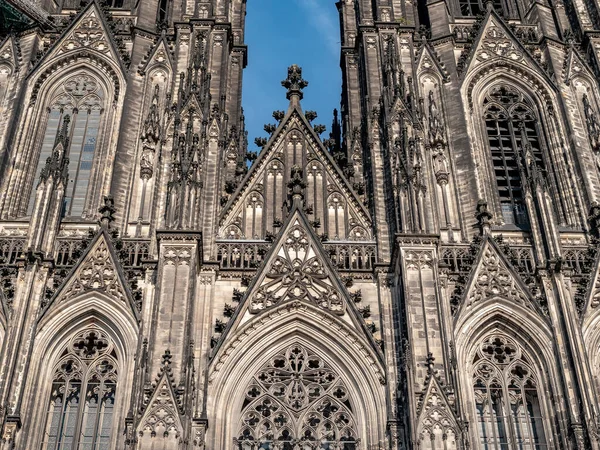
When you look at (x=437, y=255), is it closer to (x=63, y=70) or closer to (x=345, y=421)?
(x=345, y=421)

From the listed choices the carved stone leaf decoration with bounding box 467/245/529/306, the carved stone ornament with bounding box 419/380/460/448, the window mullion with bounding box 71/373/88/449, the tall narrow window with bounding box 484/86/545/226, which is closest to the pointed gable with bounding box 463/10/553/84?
the tall narrow window with bounding box 484/86/545/226

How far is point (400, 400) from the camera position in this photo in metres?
20.8

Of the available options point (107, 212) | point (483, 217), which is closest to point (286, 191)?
point (107, 212)

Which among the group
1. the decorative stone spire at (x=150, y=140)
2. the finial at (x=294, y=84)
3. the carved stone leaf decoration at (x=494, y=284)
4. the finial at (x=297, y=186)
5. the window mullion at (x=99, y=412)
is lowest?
the window mullion at (x=99, y=412)

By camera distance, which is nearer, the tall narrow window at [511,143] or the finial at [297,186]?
the finial at [297,186]

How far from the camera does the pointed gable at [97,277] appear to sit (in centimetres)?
2262

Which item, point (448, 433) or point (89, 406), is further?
point (89, 406)

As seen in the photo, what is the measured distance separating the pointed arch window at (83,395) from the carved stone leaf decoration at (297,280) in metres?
3.27

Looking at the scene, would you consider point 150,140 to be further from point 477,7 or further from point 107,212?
point 477,7

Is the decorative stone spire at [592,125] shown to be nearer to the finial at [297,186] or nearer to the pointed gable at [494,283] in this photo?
the pointed gable at [494,283]

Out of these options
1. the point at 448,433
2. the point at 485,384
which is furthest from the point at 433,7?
the point at 448,433

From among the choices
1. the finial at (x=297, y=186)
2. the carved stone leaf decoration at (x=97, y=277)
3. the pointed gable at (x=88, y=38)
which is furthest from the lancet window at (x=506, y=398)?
the pointed gable at (x=88, y=38)

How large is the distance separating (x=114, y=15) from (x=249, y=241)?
1034 centimetres

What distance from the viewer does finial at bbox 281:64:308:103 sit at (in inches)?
1107
